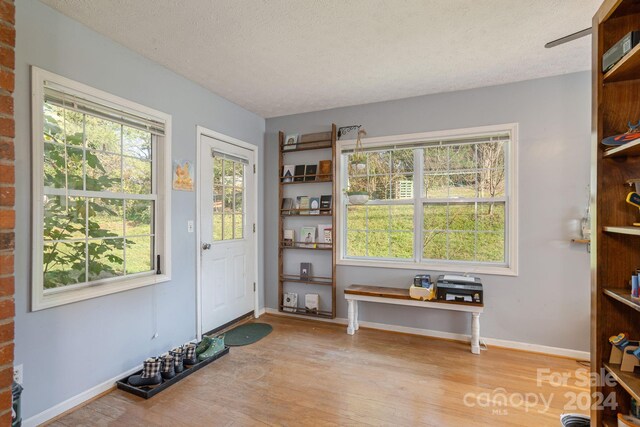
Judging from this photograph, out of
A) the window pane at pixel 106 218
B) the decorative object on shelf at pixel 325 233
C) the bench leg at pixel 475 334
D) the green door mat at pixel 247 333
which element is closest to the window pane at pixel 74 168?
the window pane at pixel 106 218

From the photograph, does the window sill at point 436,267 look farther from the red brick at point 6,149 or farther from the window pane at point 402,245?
the red brick at point 6,149

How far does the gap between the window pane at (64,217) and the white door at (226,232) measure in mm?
1055

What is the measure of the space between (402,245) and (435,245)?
0.35m

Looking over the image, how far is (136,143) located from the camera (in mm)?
2482

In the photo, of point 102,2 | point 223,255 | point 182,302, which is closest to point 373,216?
point 223,255

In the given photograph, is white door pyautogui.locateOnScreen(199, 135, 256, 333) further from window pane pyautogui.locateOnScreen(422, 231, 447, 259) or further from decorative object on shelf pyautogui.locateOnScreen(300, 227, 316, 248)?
window pane pyautogui.locateOnScreen(422, 231, 447, 259)

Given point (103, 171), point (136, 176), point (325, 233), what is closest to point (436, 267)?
point (325, 233)

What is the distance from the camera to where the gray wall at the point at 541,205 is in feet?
8.90

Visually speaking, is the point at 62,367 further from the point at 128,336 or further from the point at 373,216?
the point at 373,216

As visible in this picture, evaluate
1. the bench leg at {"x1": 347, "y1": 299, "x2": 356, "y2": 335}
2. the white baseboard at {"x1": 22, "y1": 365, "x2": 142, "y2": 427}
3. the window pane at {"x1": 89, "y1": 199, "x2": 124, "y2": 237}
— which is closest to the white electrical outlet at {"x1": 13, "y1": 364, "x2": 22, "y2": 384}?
the white baseboard at {"x1": 22, "y1": 365, "x2": 142, "y2": 427}

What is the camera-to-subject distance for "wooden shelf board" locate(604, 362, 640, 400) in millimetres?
1133

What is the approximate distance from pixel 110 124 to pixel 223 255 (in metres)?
1.65

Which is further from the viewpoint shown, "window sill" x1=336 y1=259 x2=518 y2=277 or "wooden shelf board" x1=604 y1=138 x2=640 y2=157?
"window sill" x1=336 y1=259 x2=518 y2=277

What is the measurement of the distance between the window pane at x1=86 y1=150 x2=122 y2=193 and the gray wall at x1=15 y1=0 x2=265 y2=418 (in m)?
0.39
